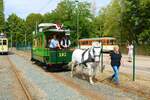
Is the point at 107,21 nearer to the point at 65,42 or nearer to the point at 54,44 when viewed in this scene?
the point at 65,42

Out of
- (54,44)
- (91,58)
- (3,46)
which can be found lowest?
(3,46)

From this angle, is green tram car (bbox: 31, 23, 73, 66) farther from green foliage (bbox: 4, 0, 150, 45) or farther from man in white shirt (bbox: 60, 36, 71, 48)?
green foliage (bbox: 4, 0, 150, 45)

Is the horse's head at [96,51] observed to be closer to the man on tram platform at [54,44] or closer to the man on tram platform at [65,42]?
the man on tram platform at [54,44]

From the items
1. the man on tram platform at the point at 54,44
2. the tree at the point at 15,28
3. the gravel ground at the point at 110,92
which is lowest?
the gravel ground at the point at 110,92

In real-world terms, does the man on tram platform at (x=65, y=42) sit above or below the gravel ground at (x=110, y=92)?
above

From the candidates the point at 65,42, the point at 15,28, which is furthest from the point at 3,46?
the point at 15,28

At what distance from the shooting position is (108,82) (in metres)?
17.4

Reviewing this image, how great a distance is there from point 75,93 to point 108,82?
378 cm

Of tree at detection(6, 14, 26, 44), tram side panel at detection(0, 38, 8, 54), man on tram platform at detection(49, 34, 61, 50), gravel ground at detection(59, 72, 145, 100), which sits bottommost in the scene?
gravel ground at detection(59, 72, 145, 100)

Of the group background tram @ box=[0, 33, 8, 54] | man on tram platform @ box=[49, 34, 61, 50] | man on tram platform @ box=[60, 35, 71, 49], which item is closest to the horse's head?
man on tram platform @ box=[49, 34, 61, 50]

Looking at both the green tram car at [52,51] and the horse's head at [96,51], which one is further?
the green tram car at [52,51]

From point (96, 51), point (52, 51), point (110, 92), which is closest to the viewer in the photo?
point (110, 92)

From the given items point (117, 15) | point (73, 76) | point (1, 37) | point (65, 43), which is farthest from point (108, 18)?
point (73, 76)

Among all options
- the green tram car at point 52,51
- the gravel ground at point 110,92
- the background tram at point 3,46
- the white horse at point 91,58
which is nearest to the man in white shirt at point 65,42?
the green tram car at point 52,51
